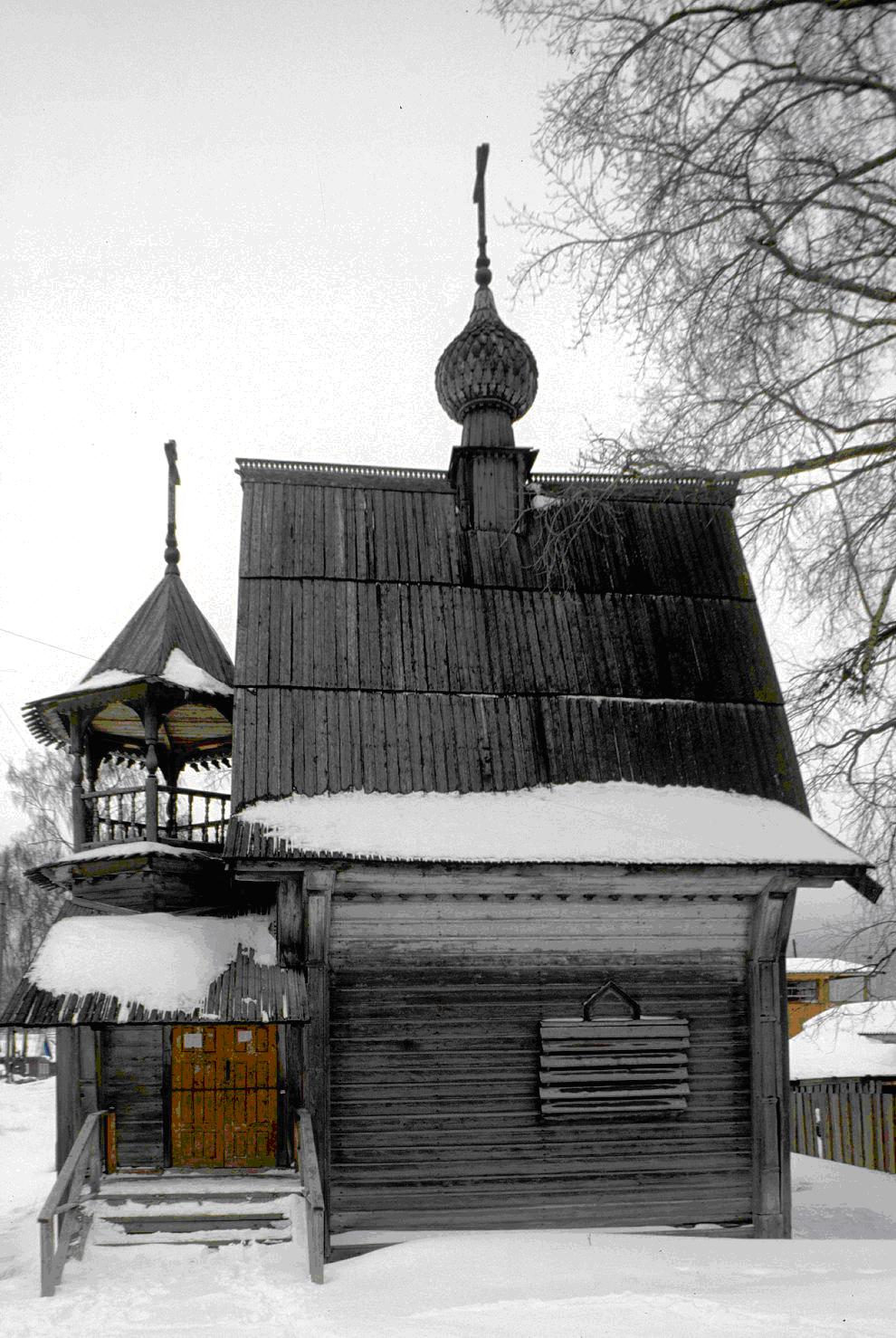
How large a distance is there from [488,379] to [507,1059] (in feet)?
26.7

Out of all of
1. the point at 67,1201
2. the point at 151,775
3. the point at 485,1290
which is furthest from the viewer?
the point at 151,775

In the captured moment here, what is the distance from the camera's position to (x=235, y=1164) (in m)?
10.9

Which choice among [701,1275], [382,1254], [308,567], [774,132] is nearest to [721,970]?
[701,1275]

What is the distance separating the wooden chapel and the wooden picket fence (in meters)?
6.56

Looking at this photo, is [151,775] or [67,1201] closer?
[67,1201]

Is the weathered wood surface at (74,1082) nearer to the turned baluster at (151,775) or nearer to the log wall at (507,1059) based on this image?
the turned baluster at (151,775)

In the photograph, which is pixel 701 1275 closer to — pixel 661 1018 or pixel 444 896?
→ pixel 661 1018

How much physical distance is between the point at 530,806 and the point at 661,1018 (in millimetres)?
2379

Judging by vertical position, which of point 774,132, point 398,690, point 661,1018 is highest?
point 774,132

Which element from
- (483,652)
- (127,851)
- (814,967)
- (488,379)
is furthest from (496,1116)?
(814,967)

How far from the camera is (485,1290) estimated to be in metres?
7.77

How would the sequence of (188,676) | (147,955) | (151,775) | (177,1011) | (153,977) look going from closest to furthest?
(177,1011) < (153,977) < (147,955) < (151,775) < (188,676)

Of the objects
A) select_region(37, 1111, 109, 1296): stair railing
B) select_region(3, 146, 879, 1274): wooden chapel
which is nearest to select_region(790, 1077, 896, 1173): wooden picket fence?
select_region(3, 146, 879, 1274): wooden chapel

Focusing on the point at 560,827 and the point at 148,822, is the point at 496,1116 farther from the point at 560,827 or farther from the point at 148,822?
the point at 148,822
